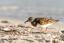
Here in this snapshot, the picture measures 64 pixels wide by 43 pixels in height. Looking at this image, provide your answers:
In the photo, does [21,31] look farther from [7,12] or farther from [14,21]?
[7,12]

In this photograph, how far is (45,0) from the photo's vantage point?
8961 millimetres

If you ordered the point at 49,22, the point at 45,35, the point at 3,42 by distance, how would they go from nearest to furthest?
the point at 3,42 → the point at 45,35 → the point at 49,22

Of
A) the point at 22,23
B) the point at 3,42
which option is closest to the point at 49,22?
the point at 22,23

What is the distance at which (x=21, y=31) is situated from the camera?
6.38m

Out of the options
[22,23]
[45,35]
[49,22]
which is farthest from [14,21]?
[45,35]

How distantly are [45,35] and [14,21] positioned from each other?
1432 millimetres

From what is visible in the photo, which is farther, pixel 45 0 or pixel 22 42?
pixel 45 0

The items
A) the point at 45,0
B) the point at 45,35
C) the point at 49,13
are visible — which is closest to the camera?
the point at 45,35

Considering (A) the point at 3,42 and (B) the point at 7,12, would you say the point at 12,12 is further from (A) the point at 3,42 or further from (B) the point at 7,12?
(A) the point at 3,42

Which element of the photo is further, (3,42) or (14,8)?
(14,8)

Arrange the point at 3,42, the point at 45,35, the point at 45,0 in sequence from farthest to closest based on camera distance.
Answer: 1. the point at 45,0
2. the point at 45,35
3. the point at 3,42

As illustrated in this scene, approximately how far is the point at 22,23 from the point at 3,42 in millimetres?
1505

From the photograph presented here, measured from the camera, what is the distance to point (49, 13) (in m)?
8.28

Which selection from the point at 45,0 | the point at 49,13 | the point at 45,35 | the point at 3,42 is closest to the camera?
the point at 3,42
